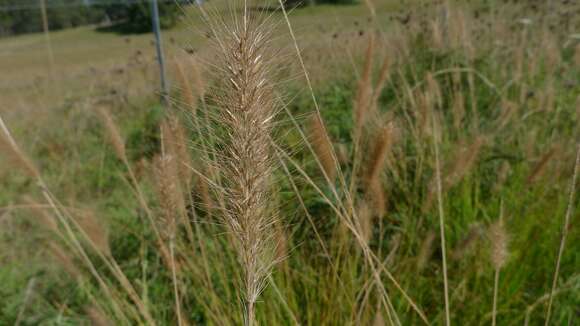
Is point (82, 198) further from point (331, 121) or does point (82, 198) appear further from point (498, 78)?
point (498, 78)

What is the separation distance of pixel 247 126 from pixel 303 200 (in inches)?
52.5

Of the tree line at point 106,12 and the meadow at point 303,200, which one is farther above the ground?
the tree line at point 106,12

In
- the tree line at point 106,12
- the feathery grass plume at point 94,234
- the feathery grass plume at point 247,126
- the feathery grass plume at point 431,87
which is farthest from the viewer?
the tree line at point 106,12

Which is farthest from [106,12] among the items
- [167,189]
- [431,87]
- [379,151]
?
[379,151]

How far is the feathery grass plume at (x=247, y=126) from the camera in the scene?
59cm

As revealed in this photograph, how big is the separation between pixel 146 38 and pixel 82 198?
16.1 ft

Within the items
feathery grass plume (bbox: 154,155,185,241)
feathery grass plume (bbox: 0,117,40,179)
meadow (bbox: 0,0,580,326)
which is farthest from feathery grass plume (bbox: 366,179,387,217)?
feathery grass plume (bbox: 0,117,40,179)

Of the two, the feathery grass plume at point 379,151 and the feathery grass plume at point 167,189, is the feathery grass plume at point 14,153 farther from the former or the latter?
the feathery grass plume at point 379,151

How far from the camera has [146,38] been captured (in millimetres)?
7168

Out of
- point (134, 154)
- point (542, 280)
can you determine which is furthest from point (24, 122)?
point (542, 280)

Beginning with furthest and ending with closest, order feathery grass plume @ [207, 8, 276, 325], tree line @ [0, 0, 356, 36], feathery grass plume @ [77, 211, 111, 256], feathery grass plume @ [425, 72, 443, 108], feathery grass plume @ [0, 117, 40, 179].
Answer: tree line @ [0, 0, 356, 36], feathery grass plume @ [425, 72, 443, 108], feathery grass plume @ [77, 211, 111, 256], feathery grass plume @ [0, 117, 40, 179], feathery grass plume @ [207, 8, 276, 325]

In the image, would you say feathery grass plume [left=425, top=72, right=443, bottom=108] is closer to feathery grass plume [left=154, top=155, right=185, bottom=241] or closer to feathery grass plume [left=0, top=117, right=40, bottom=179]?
feathery grass plume [left=154, top=155, right=185, bottom=241]

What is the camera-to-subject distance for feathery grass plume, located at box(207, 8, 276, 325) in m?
0.59

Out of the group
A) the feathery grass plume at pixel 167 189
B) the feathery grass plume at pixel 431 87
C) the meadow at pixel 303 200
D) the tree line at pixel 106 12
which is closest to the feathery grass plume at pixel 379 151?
the meadow at pixel 303 200
